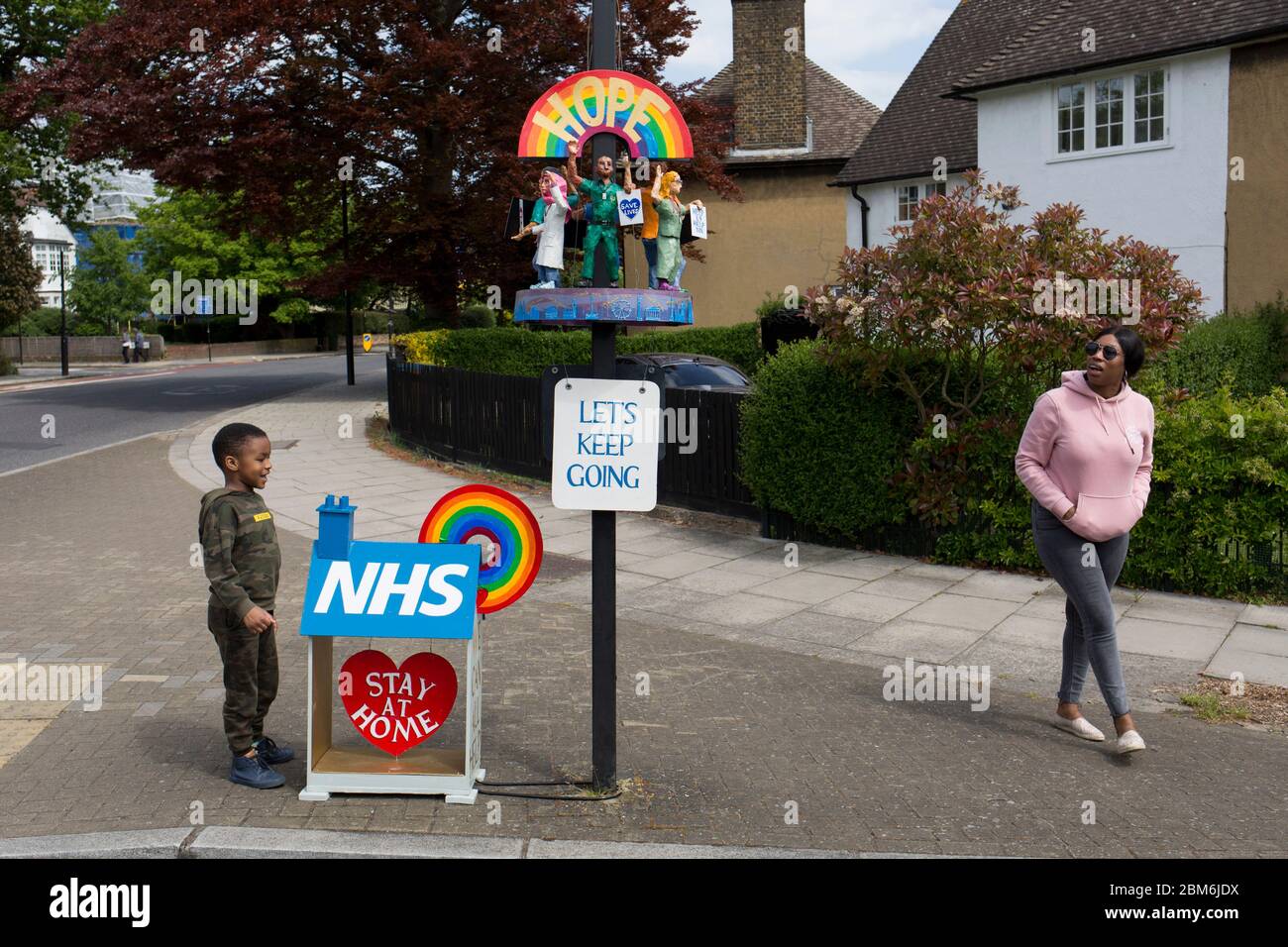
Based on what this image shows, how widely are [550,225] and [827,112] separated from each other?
29.1 meters

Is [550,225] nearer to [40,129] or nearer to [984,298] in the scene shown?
[984,298]

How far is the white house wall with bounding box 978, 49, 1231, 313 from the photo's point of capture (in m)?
19.2

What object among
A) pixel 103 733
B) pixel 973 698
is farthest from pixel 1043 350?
pixel 103 733

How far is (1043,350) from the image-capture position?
29.9ft

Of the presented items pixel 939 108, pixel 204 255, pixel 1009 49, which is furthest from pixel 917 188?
pixel 204 255

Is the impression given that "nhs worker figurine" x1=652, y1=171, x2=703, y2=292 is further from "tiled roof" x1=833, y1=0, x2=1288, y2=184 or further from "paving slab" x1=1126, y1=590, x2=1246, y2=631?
"tiled roof" x1=833, y1=0, x2=1288, y2=184

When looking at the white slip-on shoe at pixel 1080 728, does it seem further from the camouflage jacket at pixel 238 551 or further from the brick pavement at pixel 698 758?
the camouflage jacket at pixel 238 551

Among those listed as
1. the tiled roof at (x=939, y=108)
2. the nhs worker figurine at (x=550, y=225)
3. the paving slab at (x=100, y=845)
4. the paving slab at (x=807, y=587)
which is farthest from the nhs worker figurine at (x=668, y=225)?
the tiled roof at (x=939, y=108)

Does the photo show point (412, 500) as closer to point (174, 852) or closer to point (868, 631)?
point (868, 631)

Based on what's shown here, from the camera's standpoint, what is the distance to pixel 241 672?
4996 millimetres

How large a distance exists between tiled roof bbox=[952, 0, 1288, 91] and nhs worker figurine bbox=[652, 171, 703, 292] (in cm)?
1733

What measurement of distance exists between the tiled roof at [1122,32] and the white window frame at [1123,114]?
38 cm

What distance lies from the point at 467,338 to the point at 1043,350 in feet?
44.9

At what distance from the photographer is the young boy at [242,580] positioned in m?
4.82
